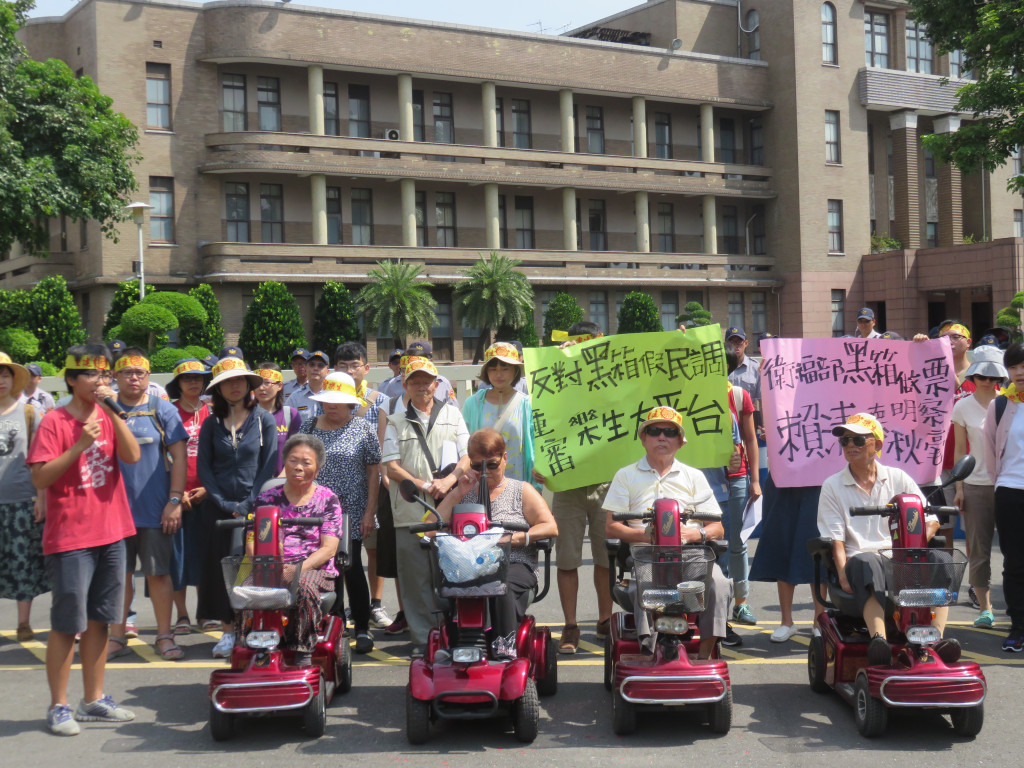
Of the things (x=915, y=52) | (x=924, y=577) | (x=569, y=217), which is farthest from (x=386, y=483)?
(x=915, y=52)

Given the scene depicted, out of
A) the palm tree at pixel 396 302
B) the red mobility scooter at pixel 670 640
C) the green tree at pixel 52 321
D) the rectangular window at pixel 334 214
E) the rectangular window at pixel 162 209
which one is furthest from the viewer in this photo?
the rectangular window at pixel 334 214

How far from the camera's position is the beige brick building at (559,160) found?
40.3 meters

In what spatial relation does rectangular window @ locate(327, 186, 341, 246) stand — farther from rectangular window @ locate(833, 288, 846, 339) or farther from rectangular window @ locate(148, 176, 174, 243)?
rectangular window @ locate(833, 288, 846, 339)

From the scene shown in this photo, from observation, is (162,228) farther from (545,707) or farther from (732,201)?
(545,707)

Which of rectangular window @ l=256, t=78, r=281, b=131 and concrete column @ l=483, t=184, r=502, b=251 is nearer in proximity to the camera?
rectangular window @ l=256, t=78, r=281, b=131

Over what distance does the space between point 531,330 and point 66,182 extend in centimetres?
1775

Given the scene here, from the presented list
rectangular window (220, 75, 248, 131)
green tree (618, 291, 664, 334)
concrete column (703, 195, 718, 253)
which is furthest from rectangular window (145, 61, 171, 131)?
concrete column (703, 195, 718, 253)

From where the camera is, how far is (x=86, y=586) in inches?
258

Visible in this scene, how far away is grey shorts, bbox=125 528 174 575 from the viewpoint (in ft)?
27.6

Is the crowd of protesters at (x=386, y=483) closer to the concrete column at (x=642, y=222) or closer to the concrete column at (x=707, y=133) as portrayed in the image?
the concrete column at (x=642, y=222)

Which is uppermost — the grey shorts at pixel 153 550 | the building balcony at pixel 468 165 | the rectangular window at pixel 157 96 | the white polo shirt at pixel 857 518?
the rectangular window at pixel 157 96

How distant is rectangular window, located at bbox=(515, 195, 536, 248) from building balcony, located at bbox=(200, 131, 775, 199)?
1897 millimetres

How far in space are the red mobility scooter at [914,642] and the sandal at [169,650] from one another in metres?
4.66

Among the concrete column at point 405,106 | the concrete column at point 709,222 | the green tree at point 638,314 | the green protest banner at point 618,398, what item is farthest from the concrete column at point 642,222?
the green protest banner at point 618,398
